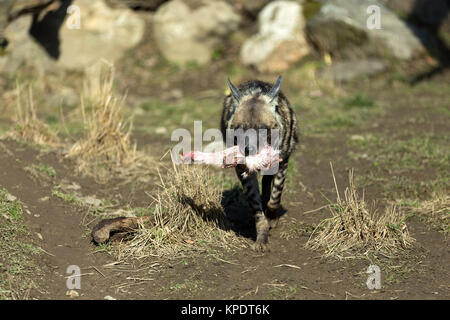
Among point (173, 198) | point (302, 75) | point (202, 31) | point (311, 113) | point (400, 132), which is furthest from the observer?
point (202, 31)

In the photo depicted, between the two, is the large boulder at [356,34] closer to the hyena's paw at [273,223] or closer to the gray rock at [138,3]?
the gray rock at [138,3]

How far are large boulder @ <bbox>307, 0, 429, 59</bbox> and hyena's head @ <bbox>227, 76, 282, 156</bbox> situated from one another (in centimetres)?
780

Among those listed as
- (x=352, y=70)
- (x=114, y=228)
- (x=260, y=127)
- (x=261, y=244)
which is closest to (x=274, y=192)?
(x=261, y=244)

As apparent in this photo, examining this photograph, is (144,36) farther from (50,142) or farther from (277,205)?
(277,205)

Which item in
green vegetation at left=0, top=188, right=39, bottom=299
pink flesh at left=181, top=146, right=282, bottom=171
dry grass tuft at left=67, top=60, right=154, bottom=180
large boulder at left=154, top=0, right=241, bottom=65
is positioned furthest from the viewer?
large boulder at left=154, top=0, right=241, bottom=65

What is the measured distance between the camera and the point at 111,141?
26.4 feet

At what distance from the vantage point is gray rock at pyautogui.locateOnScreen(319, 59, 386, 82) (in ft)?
42.3

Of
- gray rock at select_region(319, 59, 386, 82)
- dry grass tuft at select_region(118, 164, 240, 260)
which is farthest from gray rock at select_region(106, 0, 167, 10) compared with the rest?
dry grass tuft at select_region(118, 164, 240, 260)

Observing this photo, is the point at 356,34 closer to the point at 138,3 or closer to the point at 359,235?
the point at 138,3

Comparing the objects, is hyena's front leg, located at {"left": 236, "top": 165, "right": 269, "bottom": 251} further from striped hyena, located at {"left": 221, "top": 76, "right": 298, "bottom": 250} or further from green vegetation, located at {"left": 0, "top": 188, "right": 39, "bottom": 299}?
green vegetation, located at {"left": 0, "top": 188, "right": 39, "bottom": 299}

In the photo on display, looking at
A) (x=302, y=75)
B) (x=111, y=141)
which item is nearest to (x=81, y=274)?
(x=111, y=141)

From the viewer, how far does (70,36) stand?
14.5 metres

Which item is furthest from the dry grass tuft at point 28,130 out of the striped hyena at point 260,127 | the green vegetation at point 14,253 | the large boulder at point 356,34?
the large boulder at point 356,34

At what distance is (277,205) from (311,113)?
15.8 feet
